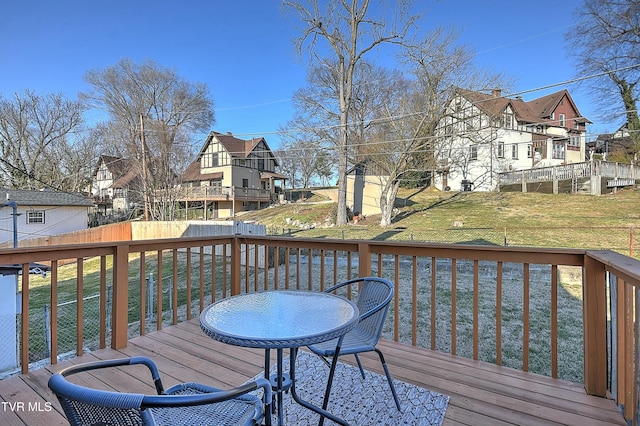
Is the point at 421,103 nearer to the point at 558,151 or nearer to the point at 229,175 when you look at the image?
the point at 558,151

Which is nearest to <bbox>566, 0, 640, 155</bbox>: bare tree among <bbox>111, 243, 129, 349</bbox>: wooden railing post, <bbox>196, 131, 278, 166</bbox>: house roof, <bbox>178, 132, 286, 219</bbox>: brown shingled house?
<bbox>111, 243, 129, 349</bbox>: wooden railing post

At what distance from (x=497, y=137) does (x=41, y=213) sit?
21.4 m

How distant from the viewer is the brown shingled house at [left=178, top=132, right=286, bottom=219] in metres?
22.4

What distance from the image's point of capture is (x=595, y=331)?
195 centimetres

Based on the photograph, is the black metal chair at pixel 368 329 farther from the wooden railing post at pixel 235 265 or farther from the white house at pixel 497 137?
the white house at pixel 497 137

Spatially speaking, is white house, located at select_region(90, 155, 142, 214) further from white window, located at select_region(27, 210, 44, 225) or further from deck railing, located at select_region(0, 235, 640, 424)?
deck railing, located at select_region(0, 235, 640, 424)

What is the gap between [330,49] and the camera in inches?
547

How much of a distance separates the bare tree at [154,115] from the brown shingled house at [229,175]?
332 cm

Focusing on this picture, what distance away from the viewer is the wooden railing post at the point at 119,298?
2627 millimetres

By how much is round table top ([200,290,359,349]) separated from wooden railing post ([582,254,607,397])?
4.79 feet

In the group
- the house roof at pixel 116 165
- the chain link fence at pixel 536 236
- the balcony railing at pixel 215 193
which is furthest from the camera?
the balcony railing at pixel 215 193

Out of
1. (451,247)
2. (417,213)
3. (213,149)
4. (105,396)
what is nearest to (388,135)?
(417,213)

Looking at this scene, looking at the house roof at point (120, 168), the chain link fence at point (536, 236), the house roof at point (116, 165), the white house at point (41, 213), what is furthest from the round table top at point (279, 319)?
the house roof at point (116, 165)

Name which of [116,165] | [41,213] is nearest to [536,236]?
[41,213]
